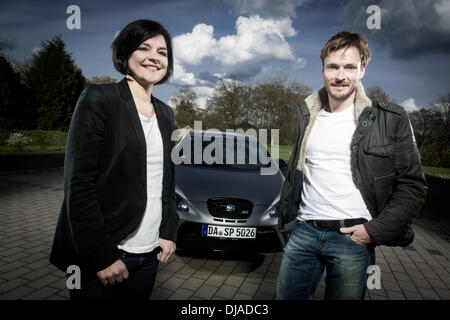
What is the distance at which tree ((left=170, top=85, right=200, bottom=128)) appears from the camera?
43.5m

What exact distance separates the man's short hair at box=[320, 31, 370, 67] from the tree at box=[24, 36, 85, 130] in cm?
2533

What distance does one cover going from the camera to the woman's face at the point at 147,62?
144 cm

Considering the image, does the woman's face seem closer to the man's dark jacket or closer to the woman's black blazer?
the woman's black blazer

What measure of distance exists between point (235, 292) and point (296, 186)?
1.68 m

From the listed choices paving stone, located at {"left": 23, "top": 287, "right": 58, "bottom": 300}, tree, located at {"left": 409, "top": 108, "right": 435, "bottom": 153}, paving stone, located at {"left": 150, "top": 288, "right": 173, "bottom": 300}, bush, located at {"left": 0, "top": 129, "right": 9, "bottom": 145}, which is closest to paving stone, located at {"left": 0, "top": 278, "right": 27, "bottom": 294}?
paving stone, located at {"left": 23, "top": 287, "right": 58, "bottom": 300}

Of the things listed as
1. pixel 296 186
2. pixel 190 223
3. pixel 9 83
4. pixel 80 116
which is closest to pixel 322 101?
pixel 296 186

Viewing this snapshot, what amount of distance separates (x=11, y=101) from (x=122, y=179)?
21.7m

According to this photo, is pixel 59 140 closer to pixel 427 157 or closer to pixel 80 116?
pixel 80 116

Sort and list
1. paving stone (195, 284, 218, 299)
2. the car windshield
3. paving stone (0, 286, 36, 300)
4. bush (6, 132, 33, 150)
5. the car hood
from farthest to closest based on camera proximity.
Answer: bush (6, 132, 33, 150) → the car windshield → the car hood → paving stone (195, 284, 218, 299) → paving stone (0, 286, 36, 300)

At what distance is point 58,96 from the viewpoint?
79.2 ft

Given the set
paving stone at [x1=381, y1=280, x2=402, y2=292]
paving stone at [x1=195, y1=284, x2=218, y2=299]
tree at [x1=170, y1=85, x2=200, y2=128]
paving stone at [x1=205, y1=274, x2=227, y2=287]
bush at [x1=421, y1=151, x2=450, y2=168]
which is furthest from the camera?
tree at [x1=170, y1=85, x2=200, y2=128]

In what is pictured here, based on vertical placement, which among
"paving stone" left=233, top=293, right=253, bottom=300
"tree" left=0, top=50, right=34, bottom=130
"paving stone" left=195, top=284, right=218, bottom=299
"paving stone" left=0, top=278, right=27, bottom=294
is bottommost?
"paving stone" left=233, top=293, right=253, bottom=300

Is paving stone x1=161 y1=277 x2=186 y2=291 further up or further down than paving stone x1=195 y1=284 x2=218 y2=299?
further up

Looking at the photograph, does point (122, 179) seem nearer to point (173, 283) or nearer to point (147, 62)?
point (147, 62)
